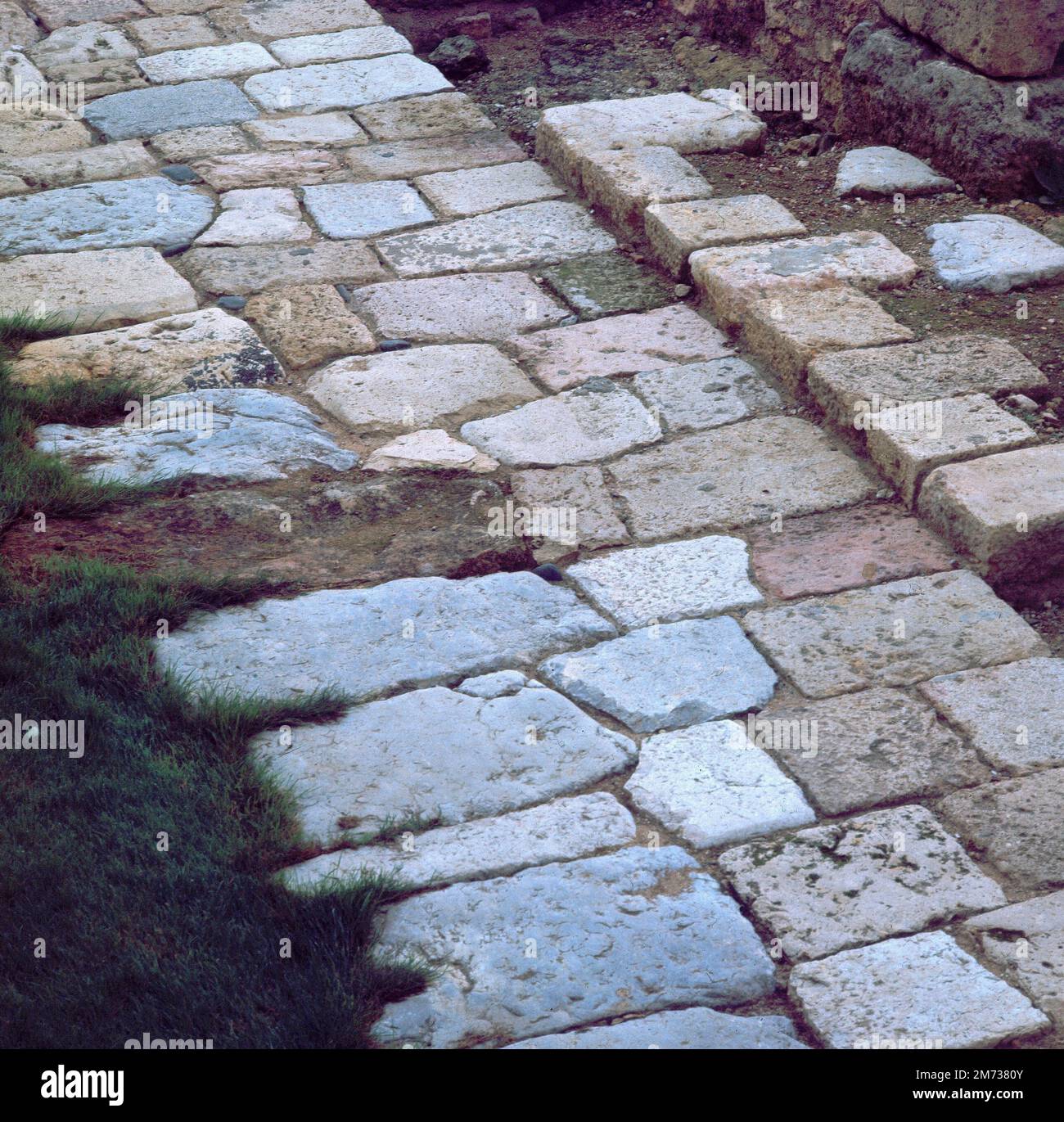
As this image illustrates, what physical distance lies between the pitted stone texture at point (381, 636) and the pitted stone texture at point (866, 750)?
54 cm

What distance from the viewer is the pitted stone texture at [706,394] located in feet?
13.4

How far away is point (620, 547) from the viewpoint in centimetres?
361

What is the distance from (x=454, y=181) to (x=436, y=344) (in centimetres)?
137

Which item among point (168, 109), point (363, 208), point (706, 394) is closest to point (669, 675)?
point (706, 394)

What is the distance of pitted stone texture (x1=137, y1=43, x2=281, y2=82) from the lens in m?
6.51

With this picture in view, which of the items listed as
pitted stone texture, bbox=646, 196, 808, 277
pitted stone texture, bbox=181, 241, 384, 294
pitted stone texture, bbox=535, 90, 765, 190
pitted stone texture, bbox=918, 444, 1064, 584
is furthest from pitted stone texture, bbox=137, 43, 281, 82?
pitted stone texture, bbox=918, 444, 1064, 584

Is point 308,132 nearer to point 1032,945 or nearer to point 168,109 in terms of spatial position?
point 168,109

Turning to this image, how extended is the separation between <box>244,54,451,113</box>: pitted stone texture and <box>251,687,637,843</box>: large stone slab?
13.5 ft

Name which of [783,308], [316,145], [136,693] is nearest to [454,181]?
[316,145]

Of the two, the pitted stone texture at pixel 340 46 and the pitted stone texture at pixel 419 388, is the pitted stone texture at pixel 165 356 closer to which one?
the pitted stone texture at pixel 419 388

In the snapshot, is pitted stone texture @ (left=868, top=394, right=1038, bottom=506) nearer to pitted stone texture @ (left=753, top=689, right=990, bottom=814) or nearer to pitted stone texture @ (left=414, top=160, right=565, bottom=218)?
pitted stone texture @ (left=753, top=689, right=990, bottom=814)

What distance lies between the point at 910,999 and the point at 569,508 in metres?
1.76

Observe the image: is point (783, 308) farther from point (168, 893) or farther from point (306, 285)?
point (168, 893)

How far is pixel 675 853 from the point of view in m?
2.64
